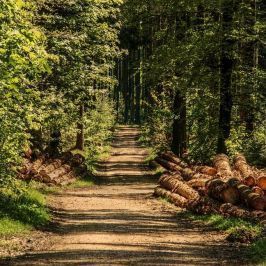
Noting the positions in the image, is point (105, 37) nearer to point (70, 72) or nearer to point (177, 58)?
point (70, 72)

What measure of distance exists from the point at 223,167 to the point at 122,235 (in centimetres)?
694

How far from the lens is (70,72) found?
78.1 ft

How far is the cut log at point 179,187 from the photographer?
17.2 meters

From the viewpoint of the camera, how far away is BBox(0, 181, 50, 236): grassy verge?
1280 centimetres

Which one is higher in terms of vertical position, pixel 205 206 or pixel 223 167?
pixel 223 167

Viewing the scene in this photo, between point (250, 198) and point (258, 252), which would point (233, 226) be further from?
point (258, 252)

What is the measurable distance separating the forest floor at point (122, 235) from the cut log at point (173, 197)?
0.28m

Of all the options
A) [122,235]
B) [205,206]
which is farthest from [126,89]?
[122,235]

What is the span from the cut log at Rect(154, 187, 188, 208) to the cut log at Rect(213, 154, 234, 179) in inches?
62.9

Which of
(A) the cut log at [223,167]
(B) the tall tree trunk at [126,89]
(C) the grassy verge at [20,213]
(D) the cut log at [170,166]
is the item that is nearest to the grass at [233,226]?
(A) the cut log at [223,167]

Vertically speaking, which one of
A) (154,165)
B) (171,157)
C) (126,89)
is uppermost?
(126,89)

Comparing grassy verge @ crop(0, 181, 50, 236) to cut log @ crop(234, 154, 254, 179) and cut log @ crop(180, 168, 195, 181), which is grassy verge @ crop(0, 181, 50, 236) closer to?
cut log @ crop(180, 168, 195, 181)

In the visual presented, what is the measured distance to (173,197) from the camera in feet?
59.7

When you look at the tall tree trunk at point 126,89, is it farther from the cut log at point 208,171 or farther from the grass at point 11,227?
the grass at point 11,227
